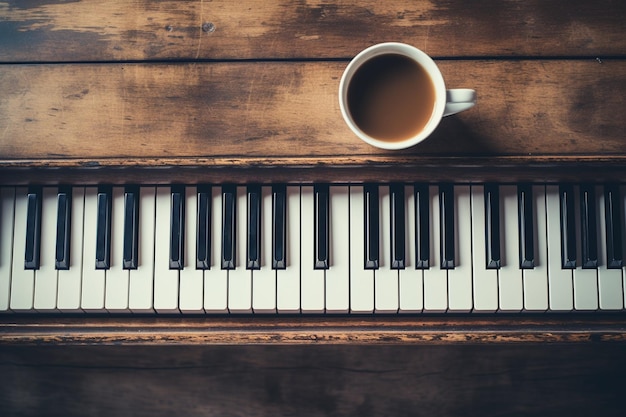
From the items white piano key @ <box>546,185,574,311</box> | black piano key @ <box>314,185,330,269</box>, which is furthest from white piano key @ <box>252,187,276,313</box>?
white piano key @ <box>546,185,574,311</box>

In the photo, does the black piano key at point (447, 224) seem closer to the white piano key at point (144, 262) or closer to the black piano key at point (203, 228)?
the black piano key at point (203, 228)

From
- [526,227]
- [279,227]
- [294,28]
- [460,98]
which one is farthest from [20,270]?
[526,227]

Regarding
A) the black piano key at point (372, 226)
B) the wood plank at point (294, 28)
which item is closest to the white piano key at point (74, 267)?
the wood plank at point (294, 28)

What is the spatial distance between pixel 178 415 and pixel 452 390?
0.75 meters

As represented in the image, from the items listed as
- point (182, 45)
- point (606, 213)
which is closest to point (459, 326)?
point (606, 213)

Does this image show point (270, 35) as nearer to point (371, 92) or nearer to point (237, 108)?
point (237, 108)

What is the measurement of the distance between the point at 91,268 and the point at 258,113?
0.56 metres

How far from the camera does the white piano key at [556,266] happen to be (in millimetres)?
1233

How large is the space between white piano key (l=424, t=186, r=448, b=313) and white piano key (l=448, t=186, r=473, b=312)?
0.01 metres

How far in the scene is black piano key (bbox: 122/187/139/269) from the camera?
1219mm

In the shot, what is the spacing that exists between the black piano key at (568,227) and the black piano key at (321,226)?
22.4 inches

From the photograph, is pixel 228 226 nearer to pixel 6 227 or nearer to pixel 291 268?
pixel 291 268

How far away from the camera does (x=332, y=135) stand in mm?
1146

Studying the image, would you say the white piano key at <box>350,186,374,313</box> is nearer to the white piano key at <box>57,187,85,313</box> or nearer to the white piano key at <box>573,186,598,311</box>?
the white piano key at <box>573,186,598,311</box>
